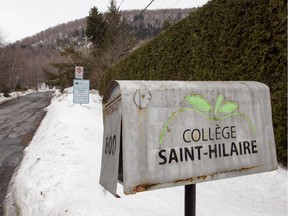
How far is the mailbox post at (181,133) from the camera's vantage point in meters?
1.63

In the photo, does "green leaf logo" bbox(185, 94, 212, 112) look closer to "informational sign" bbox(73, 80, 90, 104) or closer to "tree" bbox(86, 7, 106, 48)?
"informational sign" bbox(73, 80, 90, 104)

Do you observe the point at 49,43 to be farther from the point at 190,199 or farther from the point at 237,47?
the point at 190,199

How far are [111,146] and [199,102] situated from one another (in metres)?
0.65

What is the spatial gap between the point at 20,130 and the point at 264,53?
419 inches

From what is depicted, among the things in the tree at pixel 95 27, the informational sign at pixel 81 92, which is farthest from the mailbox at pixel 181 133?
the tree at pixel 95 27

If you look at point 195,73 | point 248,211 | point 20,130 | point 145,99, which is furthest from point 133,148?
point 20,130

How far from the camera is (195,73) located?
7.55 metres

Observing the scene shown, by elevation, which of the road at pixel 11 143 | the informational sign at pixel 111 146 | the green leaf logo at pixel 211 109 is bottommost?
the road at pixel 11 143

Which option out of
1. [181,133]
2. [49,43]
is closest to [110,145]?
[181,133]

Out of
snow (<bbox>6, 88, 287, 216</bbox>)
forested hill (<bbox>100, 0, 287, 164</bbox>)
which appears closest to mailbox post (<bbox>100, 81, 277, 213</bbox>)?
snow (<bbox>6, 88, 287, 216</bbox>)

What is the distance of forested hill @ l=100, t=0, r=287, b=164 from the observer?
483 centimetres

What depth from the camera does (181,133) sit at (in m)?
1.75

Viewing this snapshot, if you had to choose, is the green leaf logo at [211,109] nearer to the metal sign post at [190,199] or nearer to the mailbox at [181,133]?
the mailbox at [181,133]

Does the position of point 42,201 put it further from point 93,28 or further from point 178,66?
point 93,28
